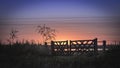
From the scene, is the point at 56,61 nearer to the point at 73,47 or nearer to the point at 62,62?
the point at 62,62

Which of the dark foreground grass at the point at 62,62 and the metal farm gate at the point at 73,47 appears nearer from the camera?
the dark foreground grass at the point at 62,62

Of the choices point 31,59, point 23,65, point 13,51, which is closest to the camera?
point 23,65

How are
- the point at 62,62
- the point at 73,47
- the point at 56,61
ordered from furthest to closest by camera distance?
the point at 73,47 < the point at 56,61 < the point at 62,62

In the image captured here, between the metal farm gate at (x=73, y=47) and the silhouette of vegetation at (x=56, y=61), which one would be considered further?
the metal farm gate at (x=73, y=47)

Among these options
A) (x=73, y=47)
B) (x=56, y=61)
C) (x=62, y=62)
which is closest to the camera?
(x=62, y=62)

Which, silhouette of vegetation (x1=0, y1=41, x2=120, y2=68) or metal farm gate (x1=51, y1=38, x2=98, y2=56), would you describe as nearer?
silhouette of vegetation (x1=0, y1=41, x2=120, y2=68)

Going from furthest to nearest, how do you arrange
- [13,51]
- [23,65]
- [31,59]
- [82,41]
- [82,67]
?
[82,41]
[13,51]
[31,59]
[23,65]
[82,67]

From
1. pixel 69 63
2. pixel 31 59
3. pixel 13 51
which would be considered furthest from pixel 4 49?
pixel 69 63

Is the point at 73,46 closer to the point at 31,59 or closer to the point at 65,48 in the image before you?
the point at 65,48

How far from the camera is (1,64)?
28297mm

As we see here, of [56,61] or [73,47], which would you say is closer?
[56,61]

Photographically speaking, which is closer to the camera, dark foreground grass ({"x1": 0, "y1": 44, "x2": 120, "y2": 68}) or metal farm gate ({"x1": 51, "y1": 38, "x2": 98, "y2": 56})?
dark foreground grass ({"x1": 0, "y1": 44, "x2": 120, "y2": 68})

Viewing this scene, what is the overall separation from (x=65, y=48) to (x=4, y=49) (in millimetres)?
6573

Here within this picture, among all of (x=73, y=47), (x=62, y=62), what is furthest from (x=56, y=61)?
(x=73, y=47)
